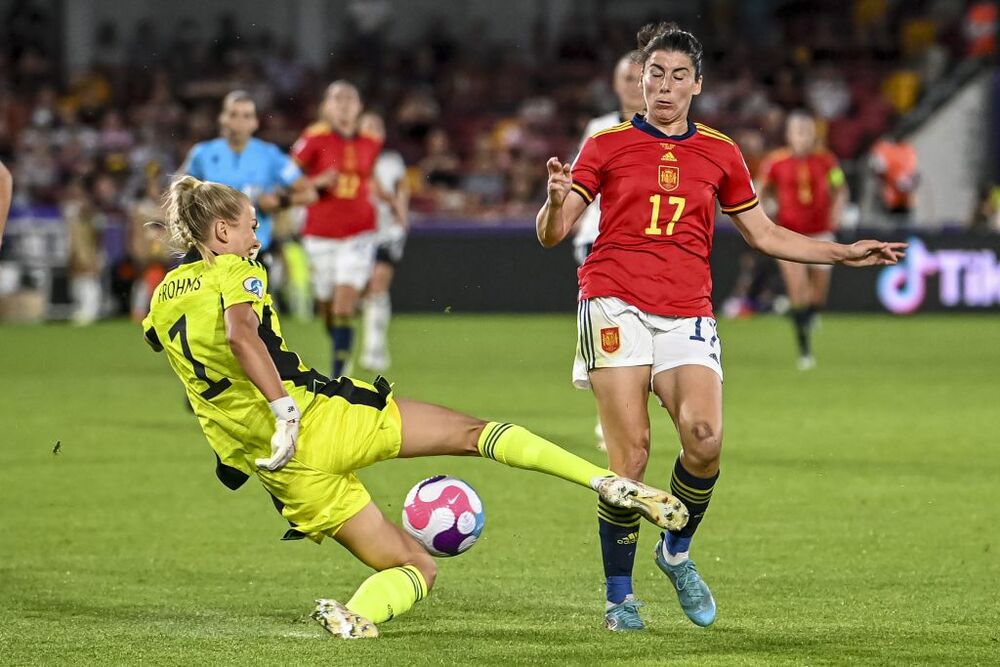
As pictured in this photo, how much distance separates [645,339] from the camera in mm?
6133

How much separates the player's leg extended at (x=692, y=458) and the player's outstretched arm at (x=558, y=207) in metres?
0.63

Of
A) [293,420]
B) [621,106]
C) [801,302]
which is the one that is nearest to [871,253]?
[293,420]

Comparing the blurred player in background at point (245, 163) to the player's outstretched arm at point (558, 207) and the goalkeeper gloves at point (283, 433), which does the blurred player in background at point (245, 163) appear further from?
the goalkeeper gloves at point (283, 433)

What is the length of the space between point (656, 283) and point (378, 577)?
1432 mm

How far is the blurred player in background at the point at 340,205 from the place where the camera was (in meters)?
14.8

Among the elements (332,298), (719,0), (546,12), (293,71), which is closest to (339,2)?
(293,71)

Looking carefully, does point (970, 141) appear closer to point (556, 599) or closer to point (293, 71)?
point (293, 71)

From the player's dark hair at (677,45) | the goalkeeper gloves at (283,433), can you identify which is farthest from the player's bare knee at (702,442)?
the goalkeeper gloves at (283,433)

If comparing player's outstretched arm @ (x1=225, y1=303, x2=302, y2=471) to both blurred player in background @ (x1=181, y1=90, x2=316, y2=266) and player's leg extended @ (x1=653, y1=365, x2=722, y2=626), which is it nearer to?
player's leg extended @ (x1=653, y1=365, x2=722, y2=626)

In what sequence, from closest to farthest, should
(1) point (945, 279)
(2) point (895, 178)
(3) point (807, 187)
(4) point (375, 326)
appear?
(4) point (375, 326) → (3) point (807, 187) → (1) point (945, 279) → (2) point (895, 178)

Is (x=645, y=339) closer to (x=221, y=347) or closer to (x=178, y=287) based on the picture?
(x=221, y=347)

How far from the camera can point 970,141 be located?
28.3 meters

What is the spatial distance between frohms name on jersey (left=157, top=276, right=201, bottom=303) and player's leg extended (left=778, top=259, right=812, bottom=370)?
Answer: 11432mm

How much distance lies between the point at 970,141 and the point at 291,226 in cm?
1123
